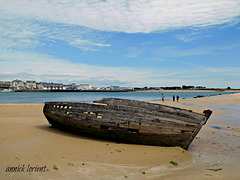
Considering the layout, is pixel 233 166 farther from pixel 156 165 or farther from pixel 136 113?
pixel 136 113

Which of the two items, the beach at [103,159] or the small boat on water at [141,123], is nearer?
the beach at [103,159]

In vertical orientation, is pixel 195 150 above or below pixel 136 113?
below

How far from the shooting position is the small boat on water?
625 cm

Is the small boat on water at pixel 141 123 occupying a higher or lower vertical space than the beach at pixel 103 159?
higher

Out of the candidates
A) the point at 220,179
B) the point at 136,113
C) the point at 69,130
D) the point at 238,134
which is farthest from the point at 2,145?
the point at 238,134

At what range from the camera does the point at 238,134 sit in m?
9.13

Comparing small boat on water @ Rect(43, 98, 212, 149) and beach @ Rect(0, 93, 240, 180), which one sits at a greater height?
small boat on water @ Rect(43, 98, 212, 149)

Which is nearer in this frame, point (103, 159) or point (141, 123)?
point (103, 159)

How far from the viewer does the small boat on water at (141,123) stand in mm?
6254

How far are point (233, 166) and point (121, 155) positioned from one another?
288 centimetres

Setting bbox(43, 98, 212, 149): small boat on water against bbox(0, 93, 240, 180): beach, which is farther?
bbox(43, 98, 212, 149): small boat on water

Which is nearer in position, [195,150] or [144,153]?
[144,153]

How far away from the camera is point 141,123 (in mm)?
6328

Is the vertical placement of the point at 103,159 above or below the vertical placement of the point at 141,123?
below
